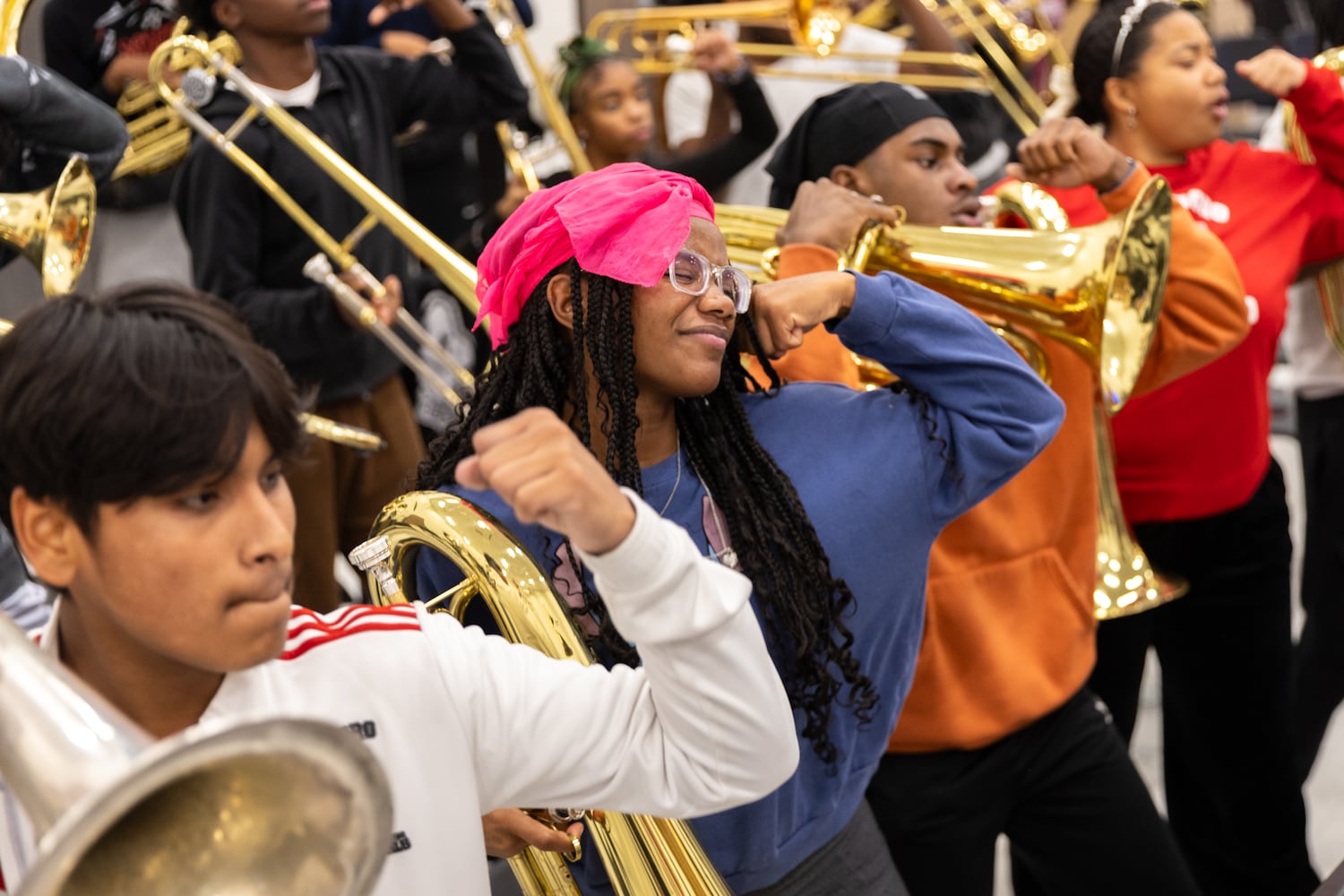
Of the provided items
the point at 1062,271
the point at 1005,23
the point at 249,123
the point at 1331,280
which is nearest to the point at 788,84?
the point at 1005,23

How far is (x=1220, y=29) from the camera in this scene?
732cm

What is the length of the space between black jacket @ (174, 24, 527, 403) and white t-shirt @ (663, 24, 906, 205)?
1032 mm

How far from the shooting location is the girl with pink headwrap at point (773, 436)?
1.52 m

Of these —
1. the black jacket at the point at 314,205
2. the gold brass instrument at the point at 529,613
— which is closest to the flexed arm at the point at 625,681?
the gold brass instrument at the point at 529,613

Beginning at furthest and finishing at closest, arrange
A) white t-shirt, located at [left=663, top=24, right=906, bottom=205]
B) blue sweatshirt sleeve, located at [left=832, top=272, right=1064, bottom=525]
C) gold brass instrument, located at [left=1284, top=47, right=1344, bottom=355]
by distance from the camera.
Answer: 1. white t-shirt, located at [left=663, top=24, right=906, bottom=205]
2. gold brass instrument, located at [left=1284, top=47, right=1344, bottom=355]
3. blue sweatshirt sleeve, located at [left=832, top=272, right=1064, bottom=525]

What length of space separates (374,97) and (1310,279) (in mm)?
1875

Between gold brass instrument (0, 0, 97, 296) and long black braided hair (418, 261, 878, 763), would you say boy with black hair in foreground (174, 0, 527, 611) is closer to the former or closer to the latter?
gold brass instrument (0, 0, 97, 296)

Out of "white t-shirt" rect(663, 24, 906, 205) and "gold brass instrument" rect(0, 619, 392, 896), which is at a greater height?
"gold brass instrument" rect(0, 619, 392, 896)

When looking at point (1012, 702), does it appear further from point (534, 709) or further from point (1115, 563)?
point (534, 709)

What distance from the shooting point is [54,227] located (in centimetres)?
210

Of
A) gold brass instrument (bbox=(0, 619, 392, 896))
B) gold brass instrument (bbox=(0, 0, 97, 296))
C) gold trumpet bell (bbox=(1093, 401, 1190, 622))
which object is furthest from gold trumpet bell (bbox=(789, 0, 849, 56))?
gold brass instrument (bbox=(0, 619, 392, 896))

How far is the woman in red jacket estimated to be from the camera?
98.3 inches

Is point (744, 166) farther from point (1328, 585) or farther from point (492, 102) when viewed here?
point (1328, 585)

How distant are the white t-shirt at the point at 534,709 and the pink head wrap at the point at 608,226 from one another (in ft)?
1.57
